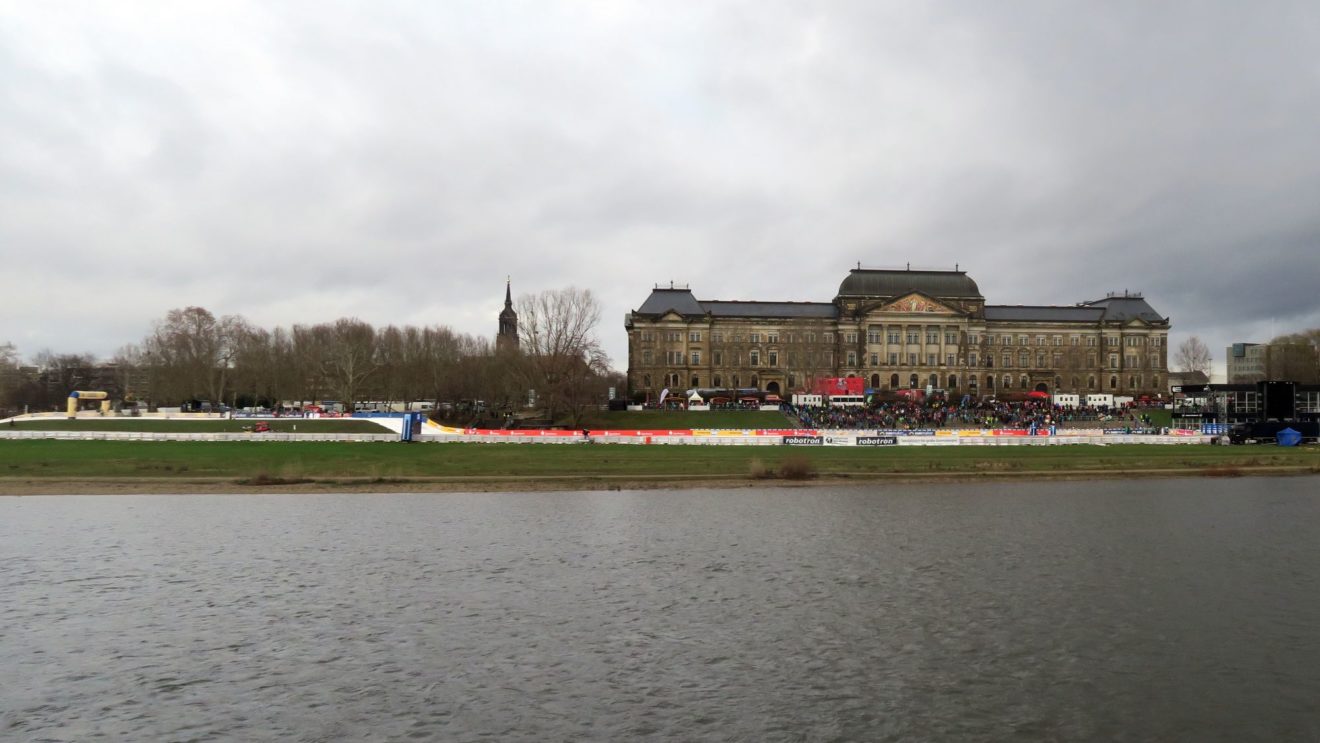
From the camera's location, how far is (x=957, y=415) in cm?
11044

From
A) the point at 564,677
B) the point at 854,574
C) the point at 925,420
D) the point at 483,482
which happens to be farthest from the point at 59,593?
the point at 925,420

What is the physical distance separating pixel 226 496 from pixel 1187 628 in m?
40.4

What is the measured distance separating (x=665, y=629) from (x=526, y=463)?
40.3 metres

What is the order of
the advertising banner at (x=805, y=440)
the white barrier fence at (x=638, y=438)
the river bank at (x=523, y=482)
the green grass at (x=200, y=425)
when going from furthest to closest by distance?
the green grass at (x=200, y=425)
the advertising banner at (x=805, y=440)
the white barrier fence at (x=638, y=438)
the river bank at (x=523, y=482)

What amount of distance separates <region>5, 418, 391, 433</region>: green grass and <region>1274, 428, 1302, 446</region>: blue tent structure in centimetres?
7496

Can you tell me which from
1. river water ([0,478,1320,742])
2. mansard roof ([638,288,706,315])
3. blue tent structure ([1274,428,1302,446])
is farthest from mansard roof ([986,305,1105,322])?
river water ([0,478,1320,742])

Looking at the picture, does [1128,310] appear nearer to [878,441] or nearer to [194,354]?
[878,441]

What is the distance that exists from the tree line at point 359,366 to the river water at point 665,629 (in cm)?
7018

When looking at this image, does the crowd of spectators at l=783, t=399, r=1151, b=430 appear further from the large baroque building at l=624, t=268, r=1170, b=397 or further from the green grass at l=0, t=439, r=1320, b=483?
the large baroque building at l=624, t=268, r=1170, b=397

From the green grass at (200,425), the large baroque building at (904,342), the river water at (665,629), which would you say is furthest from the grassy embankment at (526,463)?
the large baroque building at (904,342)

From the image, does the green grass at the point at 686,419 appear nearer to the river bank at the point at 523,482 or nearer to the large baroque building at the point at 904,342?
the large baroque building at the point at 904,342

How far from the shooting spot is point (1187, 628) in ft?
61.0

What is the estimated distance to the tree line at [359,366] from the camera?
351ft

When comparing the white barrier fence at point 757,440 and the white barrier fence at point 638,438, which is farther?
the white barrier fence at point 757,440
